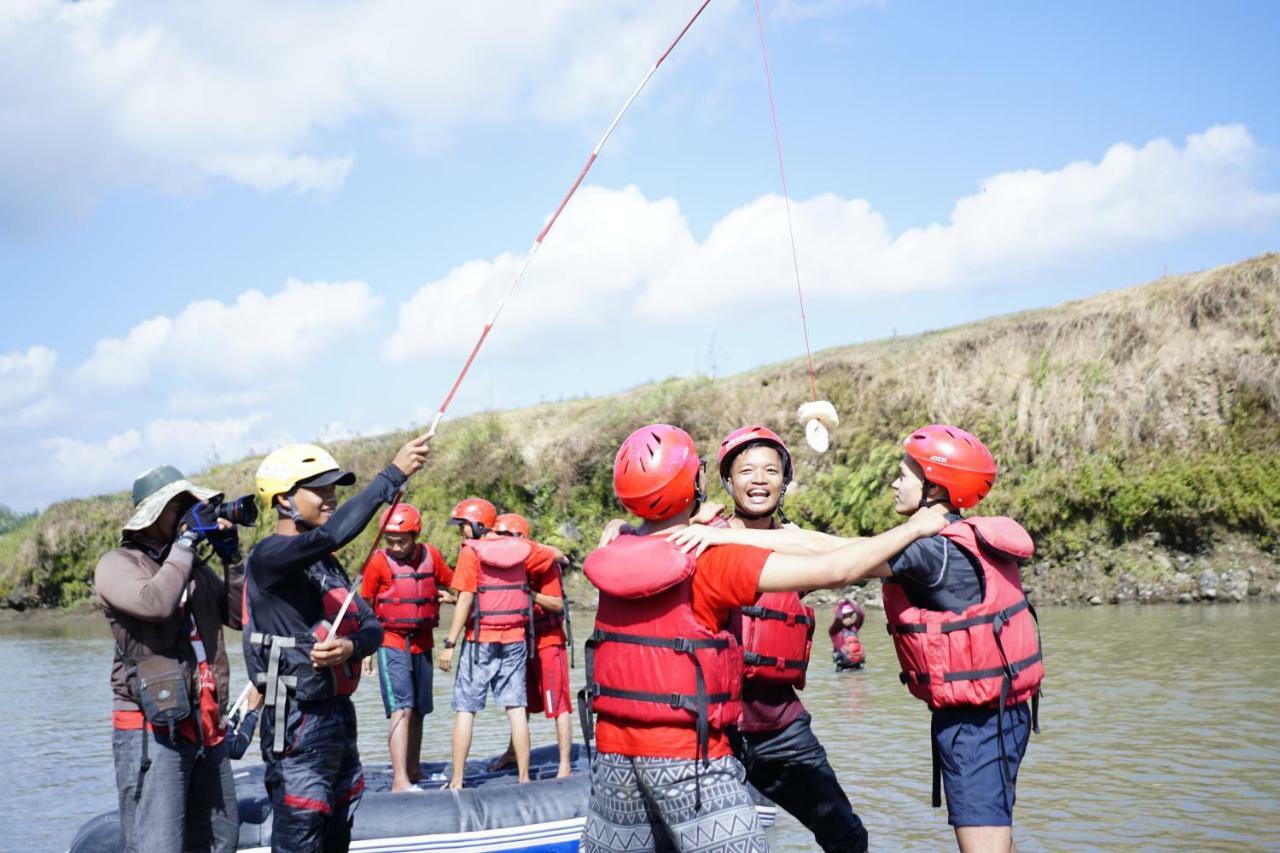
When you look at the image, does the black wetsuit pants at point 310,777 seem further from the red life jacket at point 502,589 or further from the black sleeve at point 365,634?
the red life jacket at point 502,589

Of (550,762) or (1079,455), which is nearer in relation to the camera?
(550,762)

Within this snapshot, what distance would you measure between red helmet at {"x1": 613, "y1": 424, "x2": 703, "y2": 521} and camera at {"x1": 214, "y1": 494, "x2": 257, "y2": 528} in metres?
2.00

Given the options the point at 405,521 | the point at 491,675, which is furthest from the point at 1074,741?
the point at 405,521

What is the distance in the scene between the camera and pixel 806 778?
550 centimetres

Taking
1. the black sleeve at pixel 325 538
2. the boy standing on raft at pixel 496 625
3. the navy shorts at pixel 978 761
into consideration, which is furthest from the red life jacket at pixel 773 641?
the boy standing on raft at pixel 496 625

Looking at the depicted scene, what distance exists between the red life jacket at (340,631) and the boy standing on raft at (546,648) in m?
4.26

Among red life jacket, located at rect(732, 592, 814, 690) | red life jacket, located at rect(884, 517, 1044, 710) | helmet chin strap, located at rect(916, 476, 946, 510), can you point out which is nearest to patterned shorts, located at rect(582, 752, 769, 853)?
red life jacket, located at rect(884, 517, 1044, 710)

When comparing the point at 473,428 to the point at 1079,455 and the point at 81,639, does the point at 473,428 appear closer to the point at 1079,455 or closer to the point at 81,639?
the point at 81,639

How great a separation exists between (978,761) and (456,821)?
3669 millimetres

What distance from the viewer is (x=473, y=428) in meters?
31.0

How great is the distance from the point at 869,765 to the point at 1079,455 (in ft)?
44.8

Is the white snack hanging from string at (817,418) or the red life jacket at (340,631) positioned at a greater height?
the white snack hanging from string at (817,418)

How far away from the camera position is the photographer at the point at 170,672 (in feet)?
16.7

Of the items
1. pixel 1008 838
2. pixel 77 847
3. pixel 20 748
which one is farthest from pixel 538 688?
pixel 20 748
